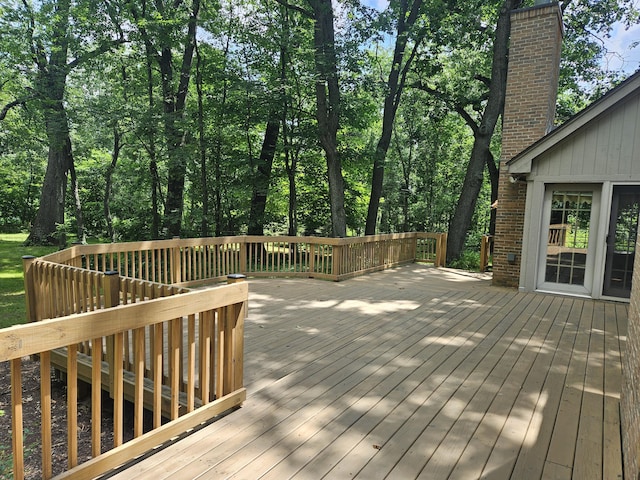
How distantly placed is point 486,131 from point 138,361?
1024cm

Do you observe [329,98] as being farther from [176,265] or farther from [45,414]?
[45,414]

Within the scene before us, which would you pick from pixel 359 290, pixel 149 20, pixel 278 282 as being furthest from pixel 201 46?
pixel 359 290

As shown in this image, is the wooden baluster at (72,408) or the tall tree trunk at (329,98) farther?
the tall tree trunk at (329,98)

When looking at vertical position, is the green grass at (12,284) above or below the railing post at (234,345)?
below

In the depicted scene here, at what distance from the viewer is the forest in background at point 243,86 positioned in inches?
389

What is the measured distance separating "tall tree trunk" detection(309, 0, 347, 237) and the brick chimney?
13.6 feet

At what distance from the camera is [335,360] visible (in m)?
3.62

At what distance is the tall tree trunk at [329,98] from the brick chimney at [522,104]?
414cm

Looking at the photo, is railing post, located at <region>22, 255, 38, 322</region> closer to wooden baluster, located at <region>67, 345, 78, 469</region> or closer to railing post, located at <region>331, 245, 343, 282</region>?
wooden baluster, located at <region>67, 345, 78, 469</region>

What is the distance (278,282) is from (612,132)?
6.17 metres

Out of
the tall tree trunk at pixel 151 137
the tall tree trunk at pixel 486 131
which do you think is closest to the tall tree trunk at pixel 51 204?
the tall tree trunk at pixel 151 137

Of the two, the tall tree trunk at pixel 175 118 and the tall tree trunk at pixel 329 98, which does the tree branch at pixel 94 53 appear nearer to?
the tall tree trunk at pixel 175 118

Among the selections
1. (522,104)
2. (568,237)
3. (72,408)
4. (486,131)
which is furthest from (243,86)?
(72,408)

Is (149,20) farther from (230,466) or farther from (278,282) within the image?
(230,466)
